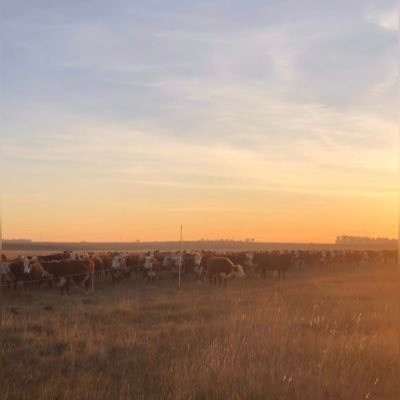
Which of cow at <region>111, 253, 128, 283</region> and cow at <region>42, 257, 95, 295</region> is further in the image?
cow at <region>111, 253, 128, 283</region>

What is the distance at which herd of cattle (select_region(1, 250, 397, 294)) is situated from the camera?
2662 cm

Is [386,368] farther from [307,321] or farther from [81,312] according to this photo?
[81,312]

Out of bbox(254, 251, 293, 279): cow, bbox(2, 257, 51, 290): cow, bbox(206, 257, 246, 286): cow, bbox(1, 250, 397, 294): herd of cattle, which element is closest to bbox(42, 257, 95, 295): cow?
bbox(1, 250, 397, 294): herd of cattle

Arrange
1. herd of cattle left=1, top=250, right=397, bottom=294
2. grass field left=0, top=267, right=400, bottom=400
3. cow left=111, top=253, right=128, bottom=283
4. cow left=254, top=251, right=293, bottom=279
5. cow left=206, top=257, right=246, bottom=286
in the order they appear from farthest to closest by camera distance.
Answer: cow left=254, top=251, right=293, bottom=279 → cow left=111, top=253, right=128, bottom=283 → cow left=206, top=257, right=246, bottom=286 → herd of cattle left=1, top=250, right=397, bottom=294 → grass field left=0, top=267, right=400, bottom=400

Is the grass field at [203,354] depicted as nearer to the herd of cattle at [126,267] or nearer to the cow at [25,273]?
the cow at [25,273]

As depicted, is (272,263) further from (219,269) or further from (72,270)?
(72,270)

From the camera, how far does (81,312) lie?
50.8 ft

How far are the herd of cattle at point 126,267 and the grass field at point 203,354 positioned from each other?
36.5 feet

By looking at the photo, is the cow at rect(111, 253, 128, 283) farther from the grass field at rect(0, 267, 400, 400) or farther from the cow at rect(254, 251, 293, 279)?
the grass field at rect(0, 267, 400, 400)

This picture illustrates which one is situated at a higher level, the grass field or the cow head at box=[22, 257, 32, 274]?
the cow head at box=[22, 257, 32, 274]

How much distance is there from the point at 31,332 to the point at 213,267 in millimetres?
19038

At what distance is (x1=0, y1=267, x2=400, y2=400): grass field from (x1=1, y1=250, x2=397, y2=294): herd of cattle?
11.1 metres

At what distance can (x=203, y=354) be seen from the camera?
9180 mm

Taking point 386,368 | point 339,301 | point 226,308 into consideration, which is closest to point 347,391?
point 386,368
